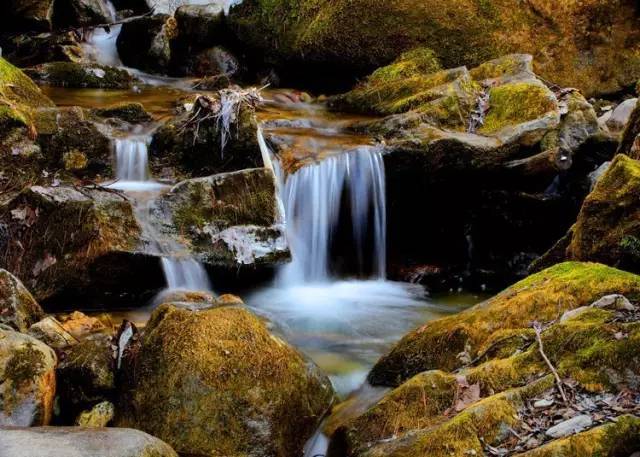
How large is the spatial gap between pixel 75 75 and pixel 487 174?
819 centimetres

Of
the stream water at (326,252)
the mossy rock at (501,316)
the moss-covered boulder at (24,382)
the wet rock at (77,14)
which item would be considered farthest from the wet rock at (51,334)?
the wet rock at (77,14)

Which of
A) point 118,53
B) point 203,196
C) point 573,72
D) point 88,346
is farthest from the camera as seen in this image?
point 118,53

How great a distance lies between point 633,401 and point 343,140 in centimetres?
641

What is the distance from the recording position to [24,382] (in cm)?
376

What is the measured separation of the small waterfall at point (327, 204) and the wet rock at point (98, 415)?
12.6ft

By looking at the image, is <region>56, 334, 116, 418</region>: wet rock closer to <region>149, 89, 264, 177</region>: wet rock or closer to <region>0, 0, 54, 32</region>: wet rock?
<region>149, 89, 264, 177</region>: wet rock

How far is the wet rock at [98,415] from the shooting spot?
3.89 meters

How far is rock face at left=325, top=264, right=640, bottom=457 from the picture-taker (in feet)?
9.16

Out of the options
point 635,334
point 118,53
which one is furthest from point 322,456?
point 118,53

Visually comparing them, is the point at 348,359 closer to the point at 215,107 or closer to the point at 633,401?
the point at 633,401

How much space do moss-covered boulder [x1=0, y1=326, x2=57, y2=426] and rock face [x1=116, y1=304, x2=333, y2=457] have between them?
45 centimetres

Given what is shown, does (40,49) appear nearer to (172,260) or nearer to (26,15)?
(26,15)

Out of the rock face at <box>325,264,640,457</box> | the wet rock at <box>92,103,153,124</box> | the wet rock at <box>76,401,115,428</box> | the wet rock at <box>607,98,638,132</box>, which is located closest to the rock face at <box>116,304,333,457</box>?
the wet rock at <box>76,401,115,428</box>

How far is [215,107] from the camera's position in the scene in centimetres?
741
